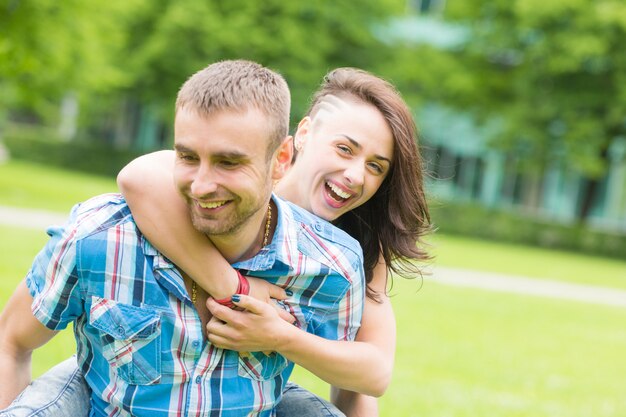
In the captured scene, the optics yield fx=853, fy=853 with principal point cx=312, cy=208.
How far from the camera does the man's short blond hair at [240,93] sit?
225 centimetres

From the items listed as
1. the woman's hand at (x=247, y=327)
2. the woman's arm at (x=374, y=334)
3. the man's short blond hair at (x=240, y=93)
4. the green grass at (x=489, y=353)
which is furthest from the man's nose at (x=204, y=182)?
the green grass at (x=489, y=353)

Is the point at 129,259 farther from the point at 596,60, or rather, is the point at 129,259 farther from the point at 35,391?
the point at 596,60

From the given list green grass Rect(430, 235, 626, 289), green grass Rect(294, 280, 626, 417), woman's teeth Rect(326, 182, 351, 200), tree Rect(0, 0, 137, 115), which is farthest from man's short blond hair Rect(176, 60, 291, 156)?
tree Rect(0, 0, 137, 115)

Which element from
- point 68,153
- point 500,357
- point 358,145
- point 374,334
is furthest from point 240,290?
point 68,153

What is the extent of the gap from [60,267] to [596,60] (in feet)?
95.2

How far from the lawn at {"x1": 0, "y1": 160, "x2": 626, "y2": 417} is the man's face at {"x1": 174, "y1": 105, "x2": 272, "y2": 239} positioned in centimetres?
169

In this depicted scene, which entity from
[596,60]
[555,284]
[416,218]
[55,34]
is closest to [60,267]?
[416,218]

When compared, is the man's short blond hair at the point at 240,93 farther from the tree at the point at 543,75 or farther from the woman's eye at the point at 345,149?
the tree at the point at 543,75

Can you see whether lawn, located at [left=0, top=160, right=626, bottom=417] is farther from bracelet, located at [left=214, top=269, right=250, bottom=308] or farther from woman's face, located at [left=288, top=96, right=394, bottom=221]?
bracelet, located at [left=214, top=269, right=250, bottom=308]

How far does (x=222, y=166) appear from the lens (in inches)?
90.6

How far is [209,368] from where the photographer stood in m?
2.46

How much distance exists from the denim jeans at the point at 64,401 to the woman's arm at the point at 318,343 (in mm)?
222

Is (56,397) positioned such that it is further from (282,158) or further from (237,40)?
(237,40)

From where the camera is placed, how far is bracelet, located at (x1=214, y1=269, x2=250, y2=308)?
2.49m
